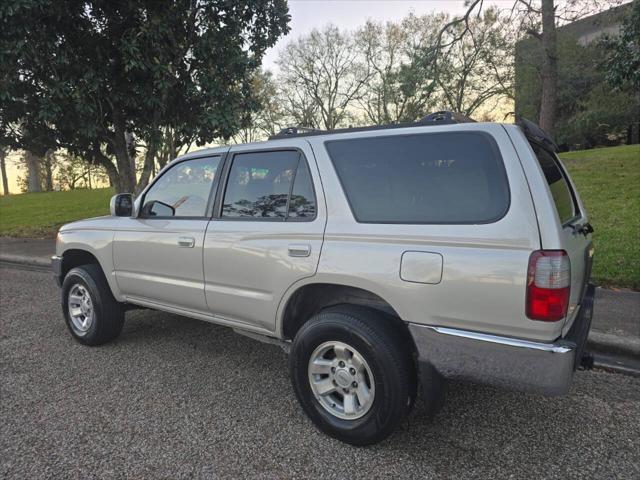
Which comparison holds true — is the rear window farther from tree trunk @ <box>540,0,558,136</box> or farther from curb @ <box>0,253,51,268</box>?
tree trunk @ <box>540,0,558,136</box>

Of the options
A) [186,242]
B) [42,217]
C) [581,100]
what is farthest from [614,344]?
[581,100]

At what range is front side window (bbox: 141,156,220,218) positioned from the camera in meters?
3.50

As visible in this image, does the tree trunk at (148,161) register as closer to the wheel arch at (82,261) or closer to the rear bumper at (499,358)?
the wheel arch at (82,261)

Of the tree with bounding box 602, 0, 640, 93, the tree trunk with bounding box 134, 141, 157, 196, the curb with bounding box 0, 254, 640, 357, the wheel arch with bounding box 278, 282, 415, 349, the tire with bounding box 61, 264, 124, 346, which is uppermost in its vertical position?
the tree with bounding box 602, 0, 640, 93

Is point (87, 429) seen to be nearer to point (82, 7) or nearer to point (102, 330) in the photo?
point (102, 330)

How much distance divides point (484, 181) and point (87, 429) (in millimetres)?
2793

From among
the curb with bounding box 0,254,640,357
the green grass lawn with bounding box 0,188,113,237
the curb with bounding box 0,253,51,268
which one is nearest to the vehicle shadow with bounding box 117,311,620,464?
the curb with bounding box 0,254,640,357

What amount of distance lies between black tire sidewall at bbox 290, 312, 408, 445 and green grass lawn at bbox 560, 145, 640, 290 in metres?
4.61

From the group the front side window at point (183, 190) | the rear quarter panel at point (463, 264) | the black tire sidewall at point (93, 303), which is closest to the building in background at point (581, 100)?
the front side window at point (183, 190)

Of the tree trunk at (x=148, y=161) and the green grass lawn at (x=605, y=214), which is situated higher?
the tree trunk at (x=148, y=161)

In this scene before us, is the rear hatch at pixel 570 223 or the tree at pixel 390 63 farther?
the tree at pixel 390 63

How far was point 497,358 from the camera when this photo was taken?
222 centimetres

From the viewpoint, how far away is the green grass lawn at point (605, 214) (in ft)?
20.1

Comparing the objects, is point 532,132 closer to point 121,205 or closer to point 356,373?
point 356,373
